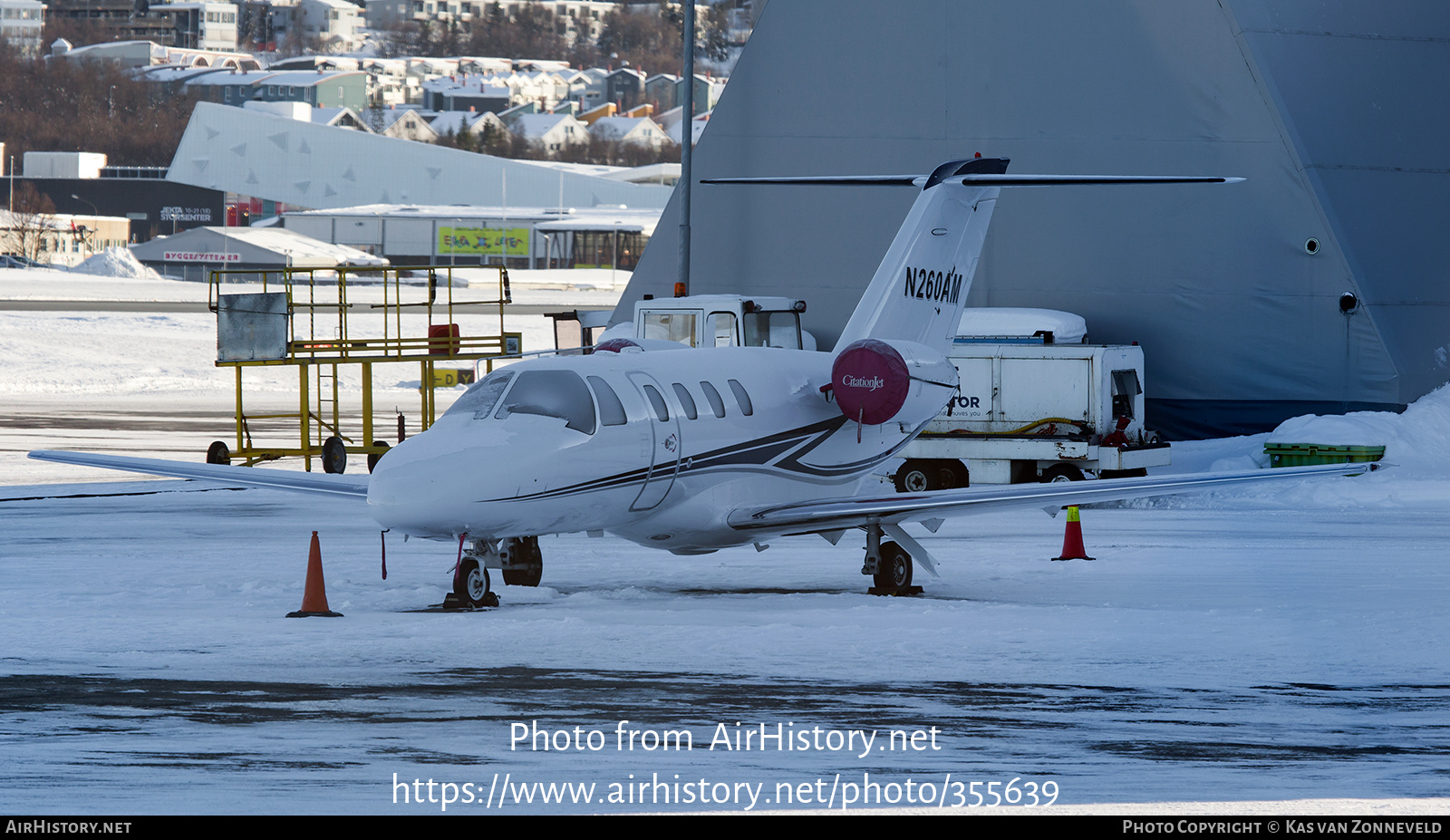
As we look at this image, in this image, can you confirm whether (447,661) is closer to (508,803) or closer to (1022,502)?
(508,803)

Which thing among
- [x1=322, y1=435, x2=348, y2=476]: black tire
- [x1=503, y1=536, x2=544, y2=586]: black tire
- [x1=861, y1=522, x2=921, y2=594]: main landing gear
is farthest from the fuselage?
[x1=322, y1=435, x2=348, y2=476]: black tire

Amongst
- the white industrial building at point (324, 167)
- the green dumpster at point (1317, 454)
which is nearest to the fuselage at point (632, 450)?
the green dumpster at point (1317, 454)

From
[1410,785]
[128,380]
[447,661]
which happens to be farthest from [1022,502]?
[128,380]

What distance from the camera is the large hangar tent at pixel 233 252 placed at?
384 feet

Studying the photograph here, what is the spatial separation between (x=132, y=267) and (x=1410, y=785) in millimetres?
107067

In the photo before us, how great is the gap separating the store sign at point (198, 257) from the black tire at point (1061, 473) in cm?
9902

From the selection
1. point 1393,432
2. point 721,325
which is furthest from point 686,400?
point 1393,432

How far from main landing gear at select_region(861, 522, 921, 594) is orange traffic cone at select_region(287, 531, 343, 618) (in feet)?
17.5

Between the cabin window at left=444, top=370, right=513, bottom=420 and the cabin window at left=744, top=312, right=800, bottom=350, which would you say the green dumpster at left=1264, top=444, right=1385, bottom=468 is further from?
the cabin window at left=444, top=370, right=513, bottom=420

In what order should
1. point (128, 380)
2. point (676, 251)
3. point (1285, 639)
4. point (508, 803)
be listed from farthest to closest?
1. point (128, 380)
2. point (676, 251)
3. point (1285, 639)
4. point (508, 803)

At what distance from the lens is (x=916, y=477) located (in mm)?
27625

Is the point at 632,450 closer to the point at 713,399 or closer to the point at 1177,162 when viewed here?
the point at 713,399
